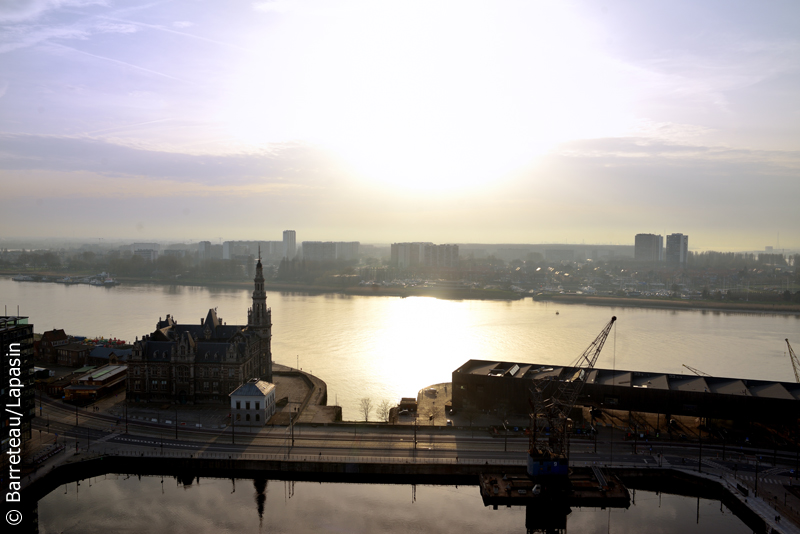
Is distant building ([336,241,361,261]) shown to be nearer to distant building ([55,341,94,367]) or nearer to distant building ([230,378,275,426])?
distant building ([55,341,94,367])

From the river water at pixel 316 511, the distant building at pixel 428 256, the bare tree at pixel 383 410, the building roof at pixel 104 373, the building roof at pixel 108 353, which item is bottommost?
the river water at pixel 316 511

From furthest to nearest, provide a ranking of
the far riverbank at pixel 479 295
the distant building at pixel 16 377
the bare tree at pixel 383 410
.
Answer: the far riverbank at pixel 479 295, the bare tree at pixel 383 410, the distant building at pixel 16 377

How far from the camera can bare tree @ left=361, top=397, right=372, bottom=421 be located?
19.7 m

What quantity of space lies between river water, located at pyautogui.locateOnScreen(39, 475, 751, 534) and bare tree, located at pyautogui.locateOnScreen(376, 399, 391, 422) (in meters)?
4.91

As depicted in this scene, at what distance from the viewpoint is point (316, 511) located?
13.5m

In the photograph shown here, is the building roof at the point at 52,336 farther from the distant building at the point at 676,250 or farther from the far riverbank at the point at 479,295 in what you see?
the distant building at the point at 676,250

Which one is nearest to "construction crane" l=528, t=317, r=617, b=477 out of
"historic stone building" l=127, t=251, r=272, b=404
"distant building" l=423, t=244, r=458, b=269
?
"historic stone building" l=127, t=251, r=272, b=404

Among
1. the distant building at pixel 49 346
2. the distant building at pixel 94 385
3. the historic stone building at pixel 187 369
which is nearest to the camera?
the historic stone building at pixel 187 369

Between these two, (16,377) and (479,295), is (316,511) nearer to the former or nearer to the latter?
(16,377)

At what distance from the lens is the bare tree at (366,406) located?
1967 centimetres

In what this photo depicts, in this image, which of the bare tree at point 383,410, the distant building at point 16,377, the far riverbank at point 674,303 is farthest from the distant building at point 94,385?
the far riverbank at point 674,303

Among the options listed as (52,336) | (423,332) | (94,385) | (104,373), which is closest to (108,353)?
(104,373)

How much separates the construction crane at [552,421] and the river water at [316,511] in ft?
3.77

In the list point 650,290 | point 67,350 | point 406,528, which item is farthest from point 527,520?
point 650,290
